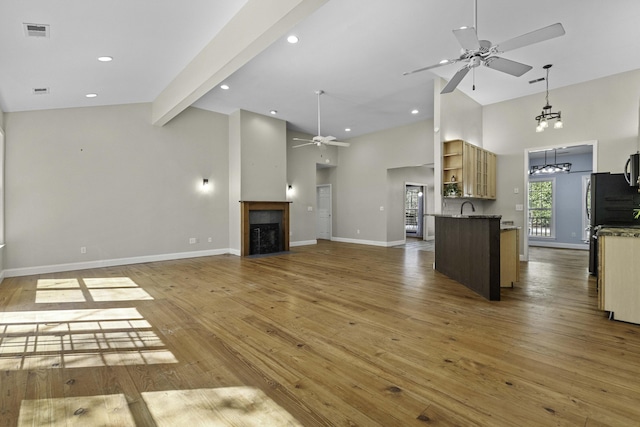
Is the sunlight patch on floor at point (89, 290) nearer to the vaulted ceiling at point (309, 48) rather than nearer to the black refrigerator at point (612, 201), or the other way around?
the vaulted ceiling at point (309, 48)

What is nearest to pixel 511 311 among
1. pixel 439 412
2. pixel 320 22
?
pixel 439 412

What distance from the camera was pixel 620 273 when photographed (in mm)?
2887

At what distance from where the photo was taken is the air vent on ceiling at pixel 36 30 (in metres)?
2.91

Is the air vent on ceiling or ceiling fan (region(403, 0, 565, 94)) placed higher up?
the air vent on ceiling

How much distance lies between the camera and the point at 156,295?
3.91 metres

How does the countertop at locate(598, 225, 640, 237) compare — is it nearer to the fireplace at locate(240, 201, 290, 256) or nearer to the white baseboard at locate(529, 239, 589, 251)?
the fireplace at locate(240, 201, 290, 256)

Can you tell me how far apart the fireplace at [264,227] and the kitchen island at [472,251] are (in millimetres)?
4087

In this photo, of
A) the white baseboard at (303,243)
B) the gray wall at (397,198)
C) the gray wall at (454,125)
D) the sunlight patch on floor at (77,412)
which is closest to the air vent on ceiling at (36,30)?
the sunlight patch on floor at (77,412)

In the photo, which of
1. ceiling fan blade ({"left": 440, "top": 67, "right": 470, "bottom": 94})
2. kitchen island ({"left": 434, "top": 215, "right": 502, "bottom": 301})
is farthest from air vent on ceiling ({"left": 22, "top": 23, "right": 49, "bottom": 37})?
kitchen island ({"left": 434, "top": 215, "right": 502, "bottom": 301})

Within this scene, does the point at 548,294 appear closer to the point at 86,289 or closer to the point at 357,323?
the point at 357,323

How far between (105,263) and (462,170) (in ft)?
23.3

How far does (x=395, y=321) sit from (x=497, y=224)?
1.84 m

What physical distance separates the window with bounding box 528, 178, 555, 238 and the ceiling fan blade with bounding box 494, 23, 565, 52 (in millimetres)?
7899

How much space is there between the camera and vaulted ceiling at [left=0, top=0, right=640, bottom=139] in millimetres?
3166
